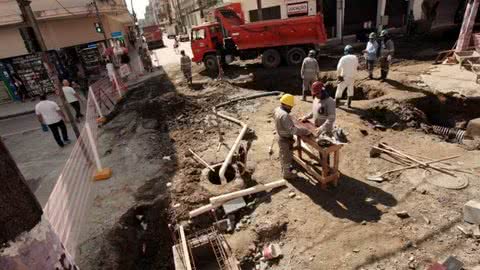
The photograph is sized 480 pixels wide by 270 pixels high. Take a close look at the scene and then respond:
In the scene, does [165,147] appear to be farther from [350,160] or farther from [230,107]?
[350,160]

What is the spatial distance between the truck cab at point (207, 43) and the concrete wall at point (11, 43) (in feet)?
31.5

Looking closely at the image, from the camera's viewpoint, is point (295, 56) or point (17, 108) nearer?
point (295, 56)

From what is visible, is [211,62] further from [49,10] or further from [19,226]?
[19,226]

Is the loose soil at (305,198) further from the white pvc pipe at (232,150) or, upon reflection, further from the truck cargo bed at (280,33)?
the truck cargo bed at (280,33)

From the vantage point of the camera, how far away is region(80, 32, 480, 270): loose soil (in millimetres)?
4480

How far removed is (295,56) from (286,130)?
10.9 meters

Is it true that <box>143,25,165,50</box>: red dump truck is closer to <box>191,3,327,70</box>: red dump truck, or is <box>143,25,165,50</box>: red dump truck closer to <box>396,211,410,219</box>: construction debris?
<box>191,3,327,70</box>: red dump truck

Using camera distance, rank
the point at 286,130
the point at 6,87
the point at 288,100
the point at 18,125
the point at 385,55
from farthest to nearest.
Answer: the point at 6,87, the point at 18,125, the point at 385,55, the point at 286,130, the point at 288,100

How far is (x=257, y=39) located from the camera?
15.3 metres

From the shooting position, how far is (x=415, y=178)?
226 inches

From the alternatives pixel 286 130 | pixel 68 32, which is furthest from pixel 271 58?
pixel 68 32

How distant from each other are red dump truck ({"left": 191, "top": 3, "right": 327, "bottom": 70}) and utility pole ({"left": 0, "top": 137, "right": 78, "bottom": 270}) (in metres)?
14.7

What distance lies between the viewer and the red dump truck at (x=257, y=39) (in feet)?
48.2

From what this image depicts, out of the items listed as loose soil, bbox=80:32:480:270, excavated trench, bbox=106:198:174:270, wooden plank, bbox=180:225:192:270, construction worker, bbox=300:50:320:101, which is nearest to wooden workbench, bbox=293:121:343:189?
loose soil, bbox=80:32:480:270
